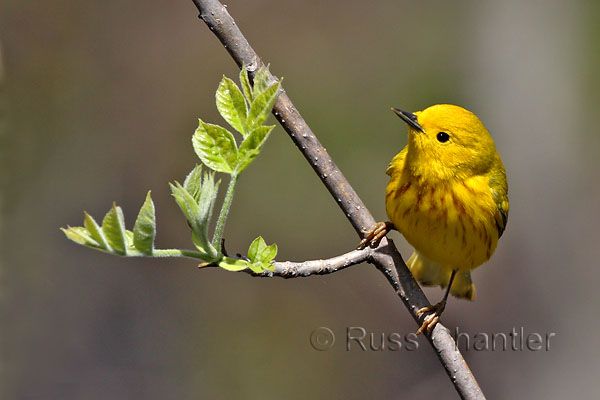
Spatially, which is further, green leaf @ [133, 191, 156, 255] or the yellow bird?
the yellow bird

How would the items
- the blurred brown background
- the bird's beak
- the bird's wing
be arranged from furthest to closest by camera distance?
the blurred brown background
the bird's wing
the bird's beak

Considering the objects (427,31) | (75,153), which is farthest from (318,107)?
(75,153)

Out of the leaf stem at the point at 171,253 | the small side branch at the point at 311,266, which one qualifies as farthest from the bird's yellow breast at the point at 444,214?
the leaf stem at the point at 171,253

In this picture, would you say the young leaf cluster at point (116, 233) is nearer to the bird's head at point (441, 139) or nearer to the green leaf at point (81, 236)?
the green leaf at point (81, 236)

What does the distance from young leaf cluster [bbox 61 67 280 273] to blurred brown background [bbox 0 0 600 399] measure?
432 centimetres

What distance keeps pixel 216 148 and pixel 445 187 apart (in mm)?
1838

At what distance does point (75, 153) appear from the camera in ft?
19.8

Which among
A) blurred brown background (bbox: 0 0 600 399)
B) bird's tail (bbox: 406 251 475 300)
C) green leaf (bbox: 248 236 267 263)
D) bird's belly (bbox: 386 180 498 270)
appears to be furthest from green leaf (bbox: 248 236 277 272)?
blurred brown background (bbox: 0 0 600 399)

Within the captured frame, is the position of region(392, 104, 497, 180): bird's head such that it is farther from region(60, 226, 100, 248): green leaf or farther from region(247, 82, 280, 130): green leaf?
region(60, 226, 100, 248): green leaf

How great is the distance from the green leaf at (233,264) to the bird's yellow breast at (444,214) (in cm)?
159

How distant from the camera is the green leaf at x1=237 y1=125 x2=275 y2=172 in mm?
1535

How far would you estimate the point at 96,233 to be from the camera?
1.48m

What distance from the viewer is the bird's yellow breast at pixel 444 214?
3.21 m

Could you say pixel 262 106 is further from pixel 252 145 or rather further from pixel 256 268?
pixel 256 268
